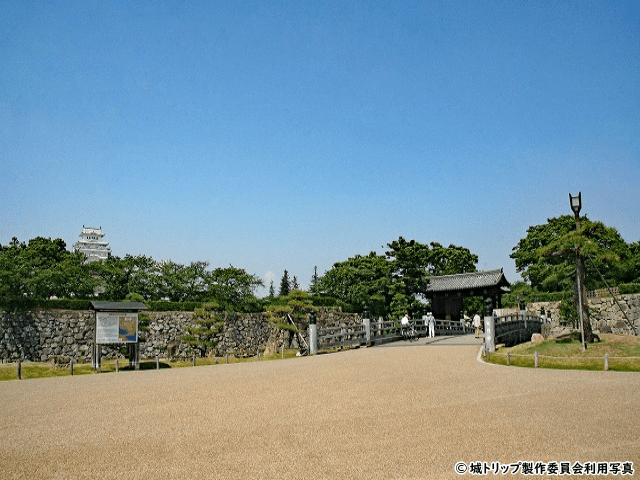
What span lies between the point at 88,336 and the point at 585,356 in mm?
21088

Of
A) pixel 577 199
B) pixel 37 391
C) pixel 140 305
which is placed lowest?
pixel 37 391

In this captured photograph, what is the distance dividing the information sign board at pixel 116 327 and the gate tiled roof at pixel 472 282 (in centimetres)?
2320

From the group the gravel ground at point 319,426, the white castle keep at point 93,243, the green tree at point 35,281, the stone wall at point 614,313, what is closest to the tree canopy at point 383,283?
the stone wall at point 614,313

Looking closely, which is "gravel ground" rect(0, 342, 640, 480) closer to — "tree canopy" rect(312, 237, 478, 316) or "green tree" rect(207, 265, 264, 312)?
"green tree" rect(207, 265, 264, 312)

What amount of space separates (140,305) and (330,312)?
55.9ft

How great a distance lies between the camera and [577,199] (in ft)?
50.2

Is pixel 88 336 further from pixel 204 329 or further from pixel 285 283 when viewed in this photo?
pixel 285 283

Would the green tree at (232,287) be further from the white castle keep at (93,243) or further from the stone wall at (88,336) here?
the white castle keep at (93,243)

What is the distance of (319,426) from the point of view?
6.53 metres

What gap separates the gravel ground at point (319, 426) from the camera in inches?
196

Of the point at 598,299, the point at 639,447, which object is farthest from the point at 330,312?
the point at 639,447

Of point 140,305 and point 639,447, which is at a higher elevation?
point 140,305

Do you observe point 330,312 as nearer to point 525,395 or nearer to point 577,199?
point 577,199

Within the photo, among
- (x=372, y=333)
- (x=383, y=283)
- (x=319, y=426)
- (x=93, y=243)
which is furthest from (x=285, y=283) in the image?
(x=319, y=426)
